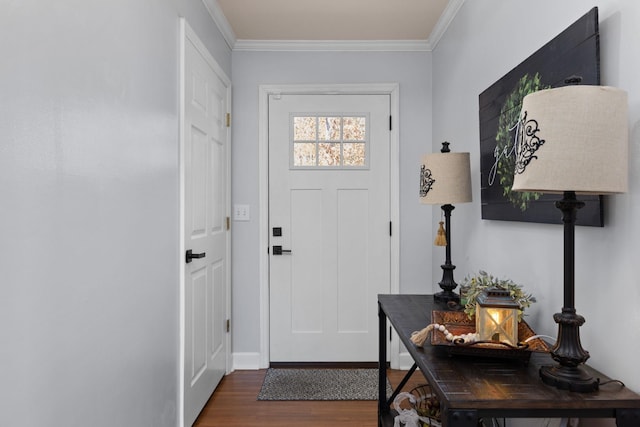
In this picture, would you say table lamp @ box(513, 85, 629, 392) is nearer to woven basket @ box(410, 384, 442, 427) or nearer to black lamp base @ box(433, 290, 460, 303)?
black lamp base @ box(433, 290, 460, 303)

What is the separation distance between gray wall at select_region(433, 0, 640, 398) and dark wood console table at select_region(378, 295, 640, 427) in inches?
5.3

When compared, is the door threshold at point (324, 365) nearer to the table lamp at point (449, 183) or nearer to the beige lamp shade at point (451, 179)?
the table lamp at point (449, 183)

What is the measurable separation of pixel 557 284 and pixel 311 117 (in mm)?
2227

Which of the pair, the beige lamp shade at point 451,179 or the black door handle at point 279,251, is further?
the black door handle at point 279,251

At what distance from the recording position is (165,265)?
6.60 feet

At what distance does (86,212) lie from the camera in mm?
1326

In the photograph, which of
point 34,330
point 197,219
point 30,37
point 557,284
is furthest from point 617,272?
point 197,219

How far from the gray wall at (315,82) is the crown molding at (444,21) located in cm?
17

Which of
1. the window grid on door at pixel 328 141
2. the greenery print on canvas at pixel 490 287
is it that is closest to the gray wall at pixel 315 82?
the window grid on door at pixel 328 141

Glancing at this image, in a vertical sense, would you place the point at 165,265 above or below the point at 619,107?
below

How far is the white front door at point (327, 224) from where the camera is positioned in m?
3.29

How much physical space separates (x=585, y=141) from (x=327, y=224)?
94.0 inches

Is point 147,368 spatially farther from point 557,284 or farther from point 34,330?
point 557,284

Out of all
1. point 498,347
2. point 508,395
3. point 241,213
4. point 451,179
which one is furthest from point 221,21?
point 508,395
